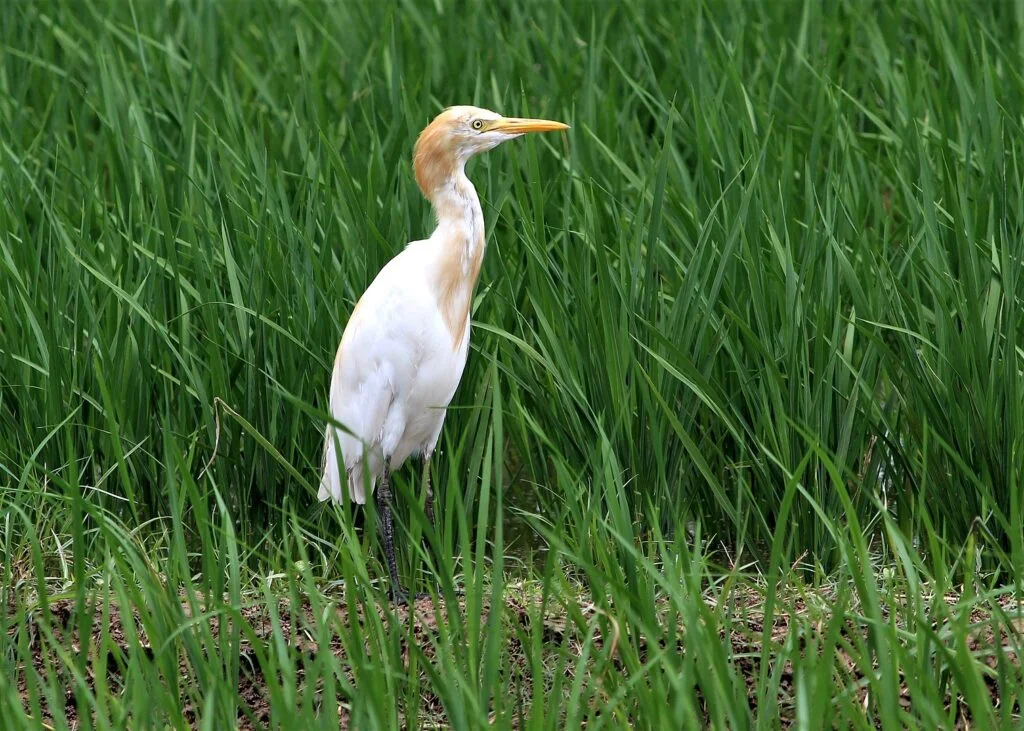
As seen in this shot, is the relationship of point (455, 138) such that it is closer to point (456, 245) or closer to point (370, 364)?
point (456, 245)

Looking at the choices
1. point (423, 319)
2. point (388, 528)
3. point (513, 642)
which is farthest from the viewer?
point (388, 528)

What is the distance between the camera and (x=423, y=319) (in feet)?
8.96

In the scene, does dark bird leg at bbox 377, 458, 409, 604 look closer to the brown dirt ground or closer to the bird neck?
the brown dirt ground

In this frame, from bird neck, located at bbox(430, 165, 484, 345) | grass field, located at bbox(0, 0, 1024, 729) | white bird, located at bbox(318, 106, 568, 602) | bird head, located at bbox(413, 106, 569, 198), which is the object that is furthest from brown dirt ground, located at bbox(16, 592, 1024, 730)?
bird head, located at bbox(413, 106, 569, 198)

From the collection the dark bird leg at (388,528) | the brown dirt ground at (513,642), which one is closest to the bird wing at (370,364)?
the dark bird leg at (388,528)

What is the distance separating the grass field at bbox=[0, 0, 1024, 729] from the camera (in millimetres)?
2064

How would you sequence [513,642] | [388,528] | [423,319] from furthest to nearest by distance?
[388,528], [423,319], [513,642]

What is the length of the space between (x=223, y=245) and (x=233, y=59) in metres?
2.02

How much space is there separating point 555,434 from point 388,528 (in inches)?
16.9

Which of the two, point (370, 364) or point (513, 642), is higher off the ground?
point (370, 364)

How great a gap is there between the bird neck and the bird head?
1.0 inches

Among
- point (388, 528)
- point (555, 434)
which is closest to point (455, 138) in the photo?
point (555, 434)

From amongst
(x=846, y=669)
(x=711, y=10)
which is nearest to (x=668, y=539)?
(x=846, y=669)

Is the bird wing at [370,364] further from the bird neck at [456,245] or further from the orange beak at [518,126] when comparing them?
the orange beak at [518,126]
